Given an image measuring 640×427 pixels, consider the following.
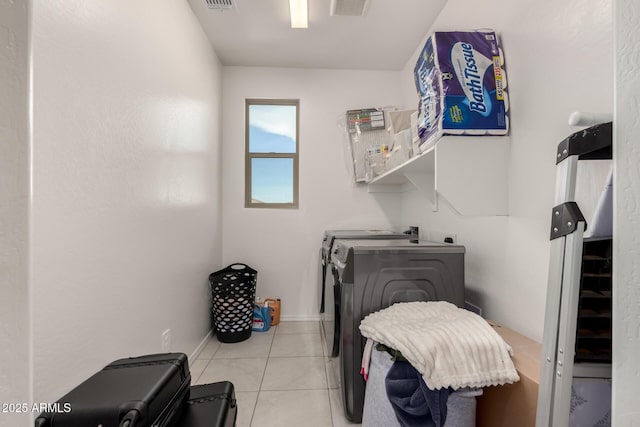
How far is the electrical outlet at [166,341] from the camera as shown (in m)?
1.72

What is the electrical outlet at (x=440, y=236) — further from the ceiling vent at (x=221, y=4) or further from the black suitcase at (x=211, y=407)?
the ceiling vent at (x=221, y=4)

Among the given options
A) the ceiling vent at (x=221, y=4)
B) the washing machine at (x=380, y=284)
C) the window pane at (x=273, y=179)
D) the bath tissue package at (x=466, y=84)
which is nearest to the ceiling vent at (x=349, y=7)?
the ceiling vent at (x=221, y=4)

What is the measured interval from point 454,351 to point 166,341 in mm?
1650

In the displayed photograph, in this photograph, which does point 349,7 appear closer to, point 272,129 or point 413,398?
point 272,129

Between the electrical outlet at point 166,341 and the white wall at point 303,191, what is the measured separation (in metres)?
1.22

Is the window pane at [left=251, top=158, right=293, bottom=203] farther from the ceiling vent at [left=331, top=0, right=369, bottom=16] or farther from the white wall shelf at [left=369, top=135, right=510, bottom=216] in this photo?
the white wall shelf at [left=369, top=135, right=510, bottom=216]

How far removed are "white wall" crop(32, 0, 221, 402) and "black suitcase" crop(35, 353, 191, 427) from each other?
→ 0.52ft

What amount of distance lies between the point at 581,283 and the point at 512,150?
964 millimetres

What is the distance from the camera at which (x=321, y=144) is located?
304cm

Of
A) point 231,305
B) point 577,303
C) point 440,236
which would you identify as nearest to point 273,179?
point 231,305

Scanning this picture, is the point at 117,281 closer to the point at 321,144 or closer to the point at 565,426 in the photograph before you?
the point at 565,426

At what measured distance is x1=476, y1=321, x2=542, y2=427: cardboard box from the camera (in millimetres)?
962

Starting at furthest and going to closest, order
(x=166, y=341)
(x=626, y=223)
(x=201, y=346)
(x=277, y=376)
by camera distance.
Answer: (x=201, y=346)
(x=277, y=376)
(x=166, y=341)
(x=626, y=223)

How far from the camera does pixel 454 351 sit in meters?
1.04
